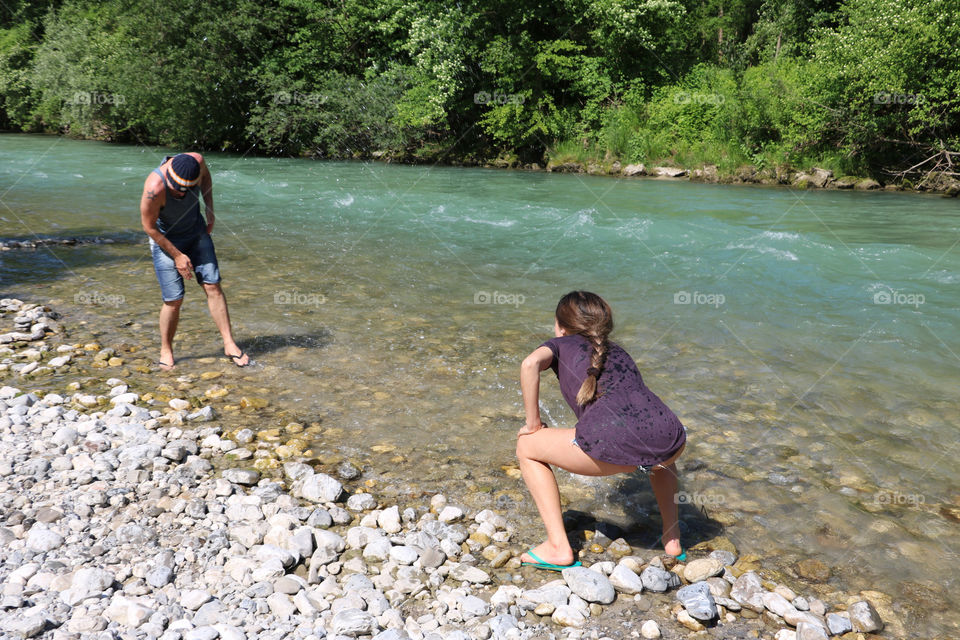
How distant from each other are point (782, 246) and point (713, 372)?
713cm

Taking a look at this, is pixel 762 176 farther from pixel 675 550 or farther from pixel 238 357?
pixel 675 550

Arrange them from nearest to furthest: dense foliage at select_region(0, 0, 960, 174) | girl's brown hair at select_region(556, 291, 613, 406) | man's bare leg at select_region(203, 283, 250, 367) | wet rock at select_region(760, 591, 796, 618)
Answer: wet rock at select_region(760, 591, 796, 618) → girl's brown hair at select_region(556, 291, 613, 406) → man's bare leg at select_region(203, 283, 250, 367) → dense foliage at select_region(0, 0, 960, 174)

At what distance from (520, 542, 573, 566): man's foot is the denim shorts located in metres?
4.12

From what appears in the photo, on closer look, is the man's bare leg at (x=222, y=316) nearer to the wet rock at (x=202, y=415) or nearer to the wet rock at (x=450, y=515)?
the wet rock at (x=202, y=415)

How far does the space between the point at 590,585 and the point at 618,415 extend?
2.92ft

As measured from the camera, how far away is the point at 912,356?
294 inches

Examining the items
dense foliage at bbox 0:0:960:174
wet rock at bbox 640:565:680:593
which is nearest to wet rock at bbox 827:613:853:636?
wet rock at bbox 640:565:680:593

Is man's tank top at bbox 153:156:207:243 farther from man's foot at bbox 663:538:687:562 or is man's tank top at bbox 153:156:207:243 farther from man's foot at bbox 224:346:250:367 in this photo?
man's foot at bbox 663:538:687:562

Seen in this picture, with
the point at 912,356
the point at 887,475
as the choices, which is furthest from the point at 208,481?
the point at 912,356

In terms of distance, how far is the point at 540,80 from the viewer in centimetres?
2873

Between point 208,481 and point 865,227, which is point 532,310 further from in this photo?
point 865,227

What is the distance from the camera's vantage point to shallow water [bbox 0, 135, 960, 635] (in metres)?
4.61

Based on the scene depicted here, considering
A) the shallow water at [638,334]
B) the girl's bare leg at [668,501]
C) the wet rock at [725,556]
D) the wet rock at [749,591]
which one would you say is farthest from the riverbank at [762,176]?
the wet rock at [749,591]

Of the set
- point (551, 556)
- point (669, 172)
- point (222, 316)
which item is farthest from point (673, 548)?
point (669, 172)
